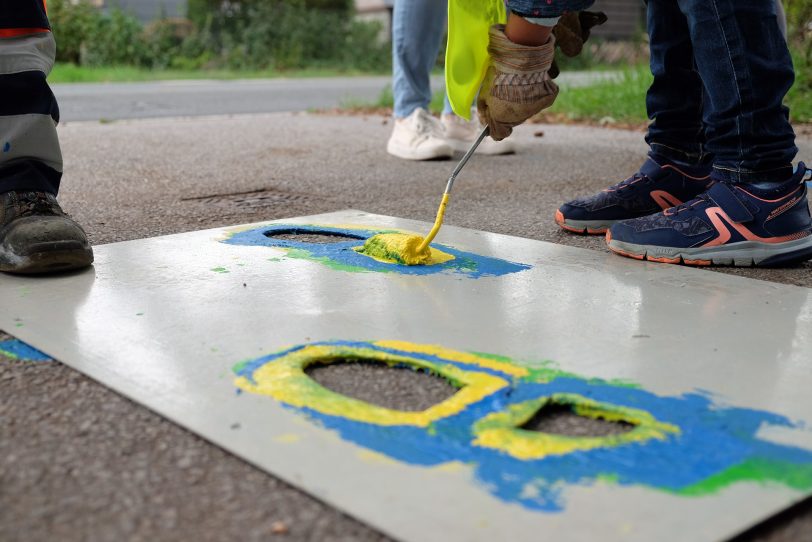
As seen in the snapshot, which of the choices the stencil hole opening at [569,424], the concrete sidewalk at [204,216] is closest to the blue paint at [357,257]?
the concrete sidewalk at [204,216]

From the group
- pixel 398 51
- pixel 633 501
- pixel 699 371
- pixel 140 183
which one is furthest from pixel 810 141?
pixel 633 501

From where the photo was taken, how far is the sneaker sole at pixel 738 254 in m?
1.99

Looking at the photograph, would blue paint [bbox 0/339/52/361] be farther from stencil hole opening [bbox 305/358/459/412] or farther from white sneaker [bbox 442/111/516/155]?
white sneaker [bbox 442/111/516/155]

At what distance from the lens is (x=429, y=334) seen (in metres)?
1.47

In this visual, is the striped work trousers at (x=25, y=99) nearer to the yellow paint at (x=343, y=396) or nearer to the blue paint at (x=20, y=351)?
the blue paint at (x=20, y=351)

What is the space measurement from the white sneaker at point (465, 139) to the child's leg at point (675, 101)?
163 cm

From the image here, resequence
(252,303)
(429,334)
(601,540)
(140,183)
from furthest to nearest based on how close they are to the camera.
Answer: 1. (140,183)
2. (252,303)
3. (429,334)
4. (601,540)

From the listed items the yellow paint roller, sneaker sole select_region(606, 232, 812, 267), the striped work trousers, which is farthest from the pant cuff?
the striped work trousers

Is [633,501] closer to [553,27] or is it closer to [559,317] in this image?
[559,317]

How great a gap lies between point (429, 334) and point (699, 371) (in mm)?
432

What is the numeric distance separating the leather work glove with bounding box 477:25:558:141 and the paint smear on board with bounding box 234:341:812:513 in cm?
85

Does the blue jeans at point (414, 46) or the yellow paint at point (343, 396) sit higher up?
the blue jeans at point (414, 46)

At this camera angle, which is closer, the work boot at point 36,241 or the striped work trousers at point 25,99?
the work boot at point 36,241

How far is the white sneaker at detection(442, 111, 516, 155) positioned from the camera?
13.1 feet
